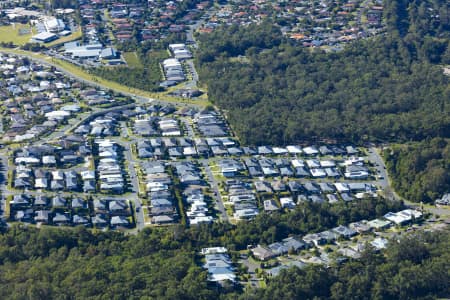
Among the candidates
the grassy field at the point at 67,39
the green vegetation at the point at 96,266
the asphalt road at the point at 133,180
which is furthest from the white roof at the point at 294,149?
the grassy field at the point at 67,39

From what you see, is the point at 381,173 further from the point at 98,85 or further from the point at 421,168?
the point at 98,85

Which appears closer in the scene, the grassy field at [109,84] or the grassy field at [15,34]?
the grassy field at [109,84]

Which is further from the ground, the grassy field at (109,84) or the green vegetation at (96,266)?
the green vegetation at (96,266)

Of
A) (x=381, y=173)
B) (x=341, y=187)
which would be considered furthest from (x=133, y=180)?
(x=381, y=173)

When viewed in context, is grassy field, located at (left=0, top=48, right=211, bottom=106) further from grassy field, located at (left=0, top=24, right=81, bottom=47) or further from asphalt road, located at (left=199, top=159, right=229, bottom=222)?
asphalt road, located at (left=199, top=159, right=229, bottom=222)

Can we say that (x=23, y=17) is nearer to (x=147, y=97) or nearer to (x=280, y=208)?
(x=147, y=97)

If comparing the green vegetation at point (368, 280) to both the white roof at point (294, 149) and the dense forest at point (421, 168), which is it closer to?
the dense forest at point (421, 168)

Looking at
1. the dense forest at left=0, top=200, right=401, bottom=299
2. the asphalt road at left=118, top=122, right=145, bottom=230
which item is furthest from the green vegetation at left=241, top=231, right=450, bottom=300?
the asphalt road at left=118, top=122, right=145, bottom=230

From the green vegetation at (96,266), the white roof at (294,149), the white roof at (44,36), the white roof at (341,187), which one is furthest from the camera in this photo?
the white roof at (44,36)
